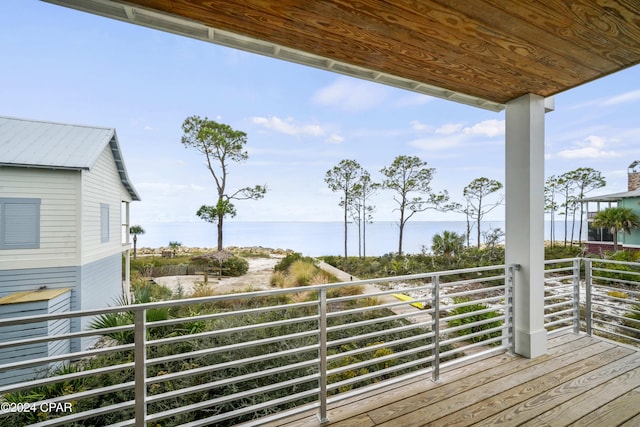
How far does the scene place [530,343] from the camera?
227 cm

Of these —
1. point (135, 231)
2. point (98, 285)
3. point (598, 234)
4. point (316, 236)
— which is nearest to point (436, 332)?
point (98, 285)

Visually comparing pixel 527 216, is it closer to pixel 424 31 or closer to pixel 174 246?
pixel 424 31

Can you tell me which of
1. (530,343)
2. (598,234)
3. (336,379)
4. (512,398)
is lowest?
(336,379)

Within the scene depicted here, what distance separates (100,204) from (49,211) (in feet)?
3.16

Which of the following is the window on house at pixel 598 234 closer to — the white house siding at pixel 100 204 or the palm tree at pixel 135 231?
the white house siding at pixel 100 204

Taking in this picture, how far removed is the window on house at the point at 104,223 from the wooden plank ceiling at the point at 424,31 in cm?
500

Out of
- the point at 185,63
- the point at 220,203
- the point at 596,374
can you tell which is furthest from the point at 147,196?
the point at 596,374

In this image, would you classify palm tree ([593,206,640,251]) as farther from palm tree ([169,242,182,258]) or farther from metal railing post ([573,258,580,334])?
palm tree ([169,242,182,258])

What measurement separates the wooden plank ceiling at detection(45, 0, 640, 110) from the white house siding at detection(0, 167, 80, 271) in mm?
3957

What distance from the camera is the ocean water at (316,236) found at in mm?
9016

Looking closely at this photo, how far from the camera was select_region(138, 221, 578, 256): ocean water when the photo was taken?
9.02 m

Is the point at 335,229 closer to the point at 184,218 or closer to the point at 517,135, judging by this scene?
the point at 184,218

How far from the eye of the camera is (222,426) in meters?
2.01

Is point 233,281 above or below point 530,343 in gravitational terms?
below
